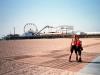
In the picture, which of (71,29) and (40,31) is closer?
(40,31)

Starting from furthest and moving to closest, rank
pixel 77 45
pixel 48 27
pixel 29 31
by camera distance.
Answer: pixel 48 27 → pixel 29 31 → pixel 77 45

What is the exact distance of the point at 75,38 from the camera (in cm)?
1130

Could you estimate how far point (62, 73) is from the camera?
26.1ft

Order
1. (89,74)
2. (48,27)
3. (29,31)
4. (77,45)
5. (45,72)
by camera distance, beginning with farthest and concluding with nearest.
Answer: (48,27) → (29,31) → (77,45) → (45,72) → (89,74)

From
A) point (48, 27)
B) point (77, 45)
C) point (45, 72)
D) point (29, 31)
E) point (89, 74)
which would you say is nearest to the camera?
point (89, 74)

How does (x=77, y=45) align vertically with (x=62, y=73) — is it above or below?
above

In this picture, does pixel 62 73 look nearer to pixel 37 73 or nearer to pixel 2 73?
pixel 37 73

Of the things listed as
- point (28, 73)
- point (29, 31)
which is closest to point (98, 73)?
point (28, 73)

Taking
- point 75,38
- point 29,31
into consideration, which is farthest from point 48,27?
point 75,38

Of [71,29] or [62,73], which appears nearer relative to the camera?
[62,73]

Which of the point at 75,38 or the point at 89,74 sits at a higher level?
the point at 75,38

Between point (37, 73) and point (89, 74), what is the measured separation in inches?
84.6

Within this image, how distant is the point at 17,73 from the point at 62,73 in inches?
74.9

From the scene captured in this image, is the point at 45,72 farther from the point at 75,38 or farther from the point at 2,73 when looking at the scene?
the point at 75,38
